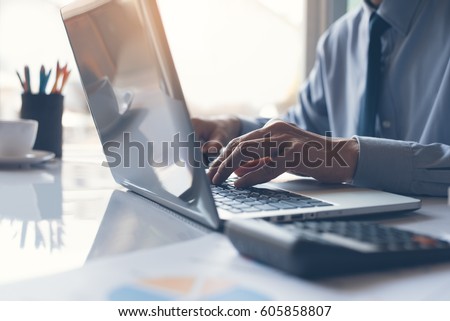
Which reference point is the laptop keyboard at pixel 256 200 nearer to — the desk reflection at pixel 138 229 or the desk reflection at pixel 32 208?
→ the desk reflection at pixel 138 229

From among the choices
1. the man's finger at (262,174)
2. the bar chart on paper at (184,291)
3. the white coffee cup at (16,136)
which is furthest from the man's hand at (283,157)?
the white coffee cup at (16,136)

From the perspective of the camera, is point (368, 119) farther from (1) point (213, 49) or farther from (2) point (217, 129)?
(1) point (213, 49)

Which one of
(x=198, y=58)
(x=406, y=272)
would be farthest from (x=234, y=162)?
(x=198, y=58)

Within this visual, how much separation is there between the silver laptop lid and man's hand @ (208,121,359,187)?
0.39 ft

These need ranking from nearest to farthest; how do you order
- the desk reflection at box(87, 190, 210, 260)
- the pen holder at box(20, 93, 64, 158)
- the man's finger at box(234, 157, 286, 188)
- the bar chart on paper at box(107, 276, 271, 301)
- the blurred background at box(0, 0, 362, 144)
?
the bar chart on paper at box(107, 276, 271, 301) < the desk reflection at box(87, 190, 210, 260) < the man's finger at box(234, 157, 286, 188) < the pen holder at box(20, 93, 64, 158) < the blurred background at box(0, 0, 362, 144)

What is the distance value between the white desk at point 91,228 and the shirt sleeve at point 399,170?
0.03 metres

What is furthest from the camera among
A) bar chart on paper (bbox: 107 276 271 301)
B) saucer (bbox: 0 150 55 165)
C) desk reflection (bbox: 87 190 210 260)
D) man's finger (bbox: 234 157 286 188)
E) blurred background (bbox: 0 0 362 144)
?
blurred background (bbox: 0 0 362 144)

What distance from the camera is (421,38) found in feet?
4.09

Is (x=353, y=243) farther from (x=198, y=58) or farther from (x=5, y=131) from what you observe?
(x=198, y=58)

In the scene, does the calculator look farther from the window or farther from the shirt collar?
the window

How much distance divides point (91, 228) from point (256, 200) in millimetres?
192

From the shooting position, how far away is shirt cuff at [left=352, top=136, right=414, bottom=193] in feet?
2.80

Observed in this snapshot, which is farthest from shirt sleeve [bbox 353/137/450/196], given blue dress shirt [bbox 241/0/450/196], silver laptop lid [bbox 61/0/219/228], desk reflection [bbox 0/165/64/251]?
desk reflection [bbox 0/165/64/251]

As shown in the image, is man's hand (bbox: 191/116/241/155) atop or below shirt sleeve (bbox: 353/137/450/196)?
atop
